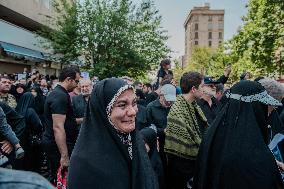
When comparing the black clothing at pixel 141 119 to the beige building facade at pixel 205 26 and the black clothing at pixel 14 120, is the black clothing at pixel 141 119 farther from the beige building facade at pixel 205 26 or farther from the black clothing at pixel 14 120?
the beige building facade at pixel 205 26

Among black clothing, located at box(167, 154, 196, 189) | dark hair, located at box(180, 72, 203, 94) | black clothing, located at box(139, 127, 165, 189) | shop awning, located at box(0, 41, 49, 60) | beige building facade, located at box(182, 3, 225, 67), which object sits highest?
beige building facade, located at box(182, 3, 225, 67)

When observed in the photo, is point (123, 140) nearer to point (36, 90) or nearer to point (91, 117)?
point (91, 117)

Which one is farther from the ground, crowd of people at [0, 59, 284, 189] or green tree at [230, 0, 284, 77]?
green tree at [230, 0, 284, 77]

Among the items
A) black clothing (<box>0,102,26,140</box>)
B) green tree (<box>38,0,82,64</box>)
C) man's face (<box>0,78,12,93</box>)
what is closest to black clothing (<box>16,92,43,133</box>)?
man's face (<box>0,78,12,93</box>)

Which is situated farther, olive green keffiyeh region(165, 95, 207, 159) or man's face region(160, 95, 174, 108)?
man's face region(160, 95, 174, 108)

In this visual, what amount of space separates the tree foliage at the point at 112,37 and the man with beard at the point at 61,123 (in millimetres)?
16542

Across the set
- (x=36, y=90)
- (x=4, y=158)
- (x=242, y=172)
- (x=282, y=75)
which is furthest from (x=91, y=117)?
(x=282, y=75)

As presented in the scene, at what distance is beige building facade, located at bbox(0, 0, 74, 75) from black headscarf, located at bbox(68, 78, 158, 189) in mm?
19102

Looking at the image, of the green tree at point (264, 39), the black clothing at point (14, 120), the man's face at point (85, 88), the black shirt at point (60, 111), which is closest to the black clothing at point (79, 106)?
the man's face at point (85, 88)

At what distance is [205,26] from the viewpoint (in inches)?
5182

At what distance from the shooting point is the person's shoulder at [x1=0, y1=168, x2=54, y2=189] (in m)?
0.89

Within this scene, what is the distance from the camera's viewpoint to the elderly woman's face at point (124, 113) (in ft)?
9.31

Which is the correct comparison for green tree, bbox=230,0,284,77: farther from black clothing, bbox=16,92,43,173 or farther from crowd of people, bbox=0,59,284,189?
crowd of people, bbox=0,59,284,189

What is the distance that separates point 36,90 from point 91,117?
740 centimetres
